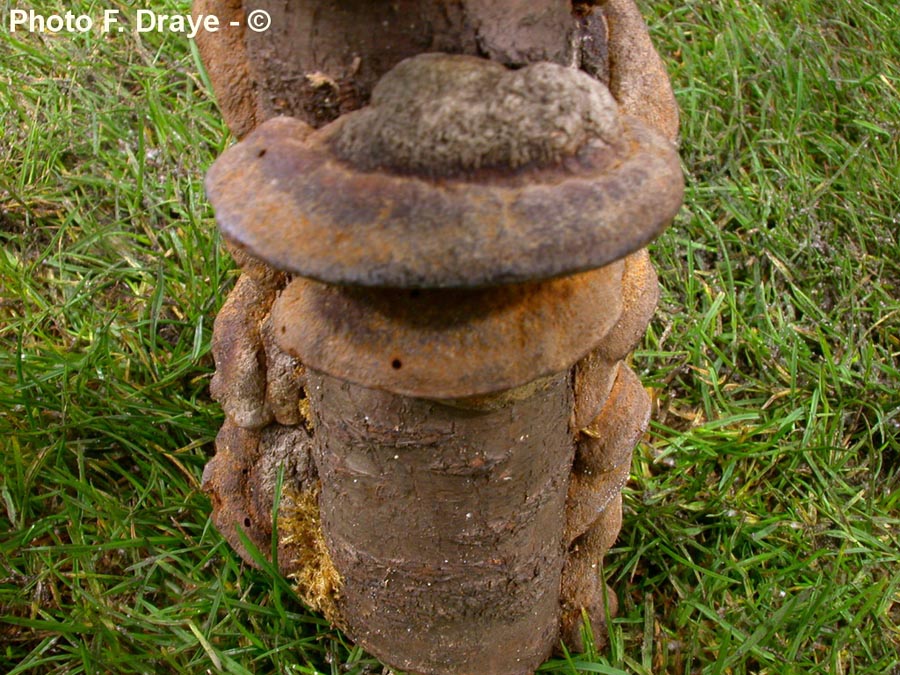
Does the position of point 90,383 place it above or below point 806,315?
above

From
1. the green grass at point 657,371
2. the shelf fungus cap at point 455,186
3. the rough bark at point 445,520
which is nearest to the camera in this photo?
the shelf fungus cap at point 455,186

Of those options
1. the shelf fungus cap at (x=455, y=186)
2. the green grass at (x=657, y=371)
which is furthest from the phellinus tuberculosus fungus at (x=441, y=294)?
the green grass at (x=657, y=371)

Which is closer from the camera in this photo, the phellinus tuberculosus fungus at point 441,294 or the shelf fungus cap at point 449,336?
the phellinus tuberculosus fungus at point 441,294

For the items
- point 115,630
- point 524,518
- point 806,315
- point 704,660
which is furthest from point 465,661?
point 806,315

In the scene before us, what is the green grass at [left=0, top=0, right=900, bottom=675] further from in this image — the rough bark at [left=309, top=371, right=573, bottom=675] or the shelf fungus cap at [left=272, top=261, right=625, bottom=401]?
the shelf fungus cap at [left=272, top=261, right=625, bottom=401]

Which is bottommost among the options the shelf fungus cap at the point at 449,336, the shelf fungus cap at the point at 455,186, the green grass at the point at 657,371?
the green grass at the point at 657,371

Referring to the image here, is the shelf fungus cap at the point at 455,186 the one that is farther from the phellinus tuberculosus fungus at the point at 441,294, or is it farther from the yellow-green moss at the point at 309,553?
the yellow-green moss at the point at 309,553

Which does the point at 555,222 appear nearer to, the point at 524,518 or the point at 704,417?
the point at 524,518

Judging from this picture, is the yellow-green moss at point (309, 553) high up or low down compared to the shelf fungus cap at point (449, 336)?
down
